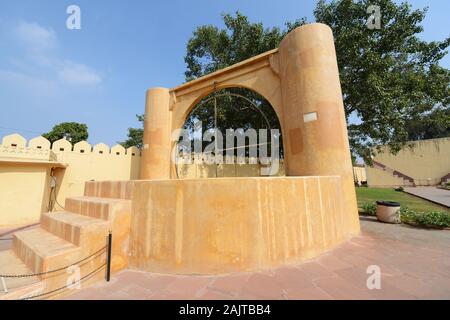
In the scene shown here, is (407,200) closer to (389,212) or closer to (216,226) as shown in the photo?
(389,212)

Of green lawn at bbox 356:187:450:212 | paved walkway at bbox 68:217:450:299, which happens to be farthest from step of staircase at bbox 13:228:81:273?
green lawn at bbox 356:187:450:212

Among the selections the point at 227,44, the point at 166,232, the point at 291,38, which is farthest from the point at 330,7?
the point at 166,232

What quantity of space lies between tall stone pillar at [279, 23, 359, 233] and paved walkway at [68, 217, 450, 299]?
1.63m

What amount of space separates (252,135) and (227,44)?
6342 mm

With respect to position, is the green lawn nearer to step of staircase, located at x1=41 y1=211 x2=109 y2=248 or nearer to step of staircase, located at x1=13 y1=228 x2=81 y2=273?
step of staircase, located at x1=41 y1=211 x2=109 y2=248

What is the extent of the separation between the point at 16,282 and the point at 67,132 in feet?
97.6

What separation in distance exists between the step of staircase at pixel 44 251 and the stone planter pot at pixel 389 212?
8.61 meters

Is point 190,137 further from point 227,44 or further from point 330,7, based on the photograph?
point 330,7

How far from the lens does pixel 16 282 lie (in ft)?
8.84

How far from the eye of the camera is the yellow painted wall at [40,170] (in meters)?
7.32

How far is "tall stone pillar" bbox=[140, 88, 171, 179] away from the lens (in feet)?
29.4

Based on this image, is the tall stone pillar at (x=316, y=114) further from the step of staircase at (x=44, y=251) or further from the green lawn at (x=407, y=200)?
the green lawn at (x=407, y=200)

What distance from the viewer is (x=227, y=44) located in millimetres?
12859

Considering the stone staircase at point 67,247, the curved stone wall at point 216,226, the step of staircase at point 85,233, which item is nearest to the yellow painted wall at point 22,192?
the stone staircase at point 67,247
